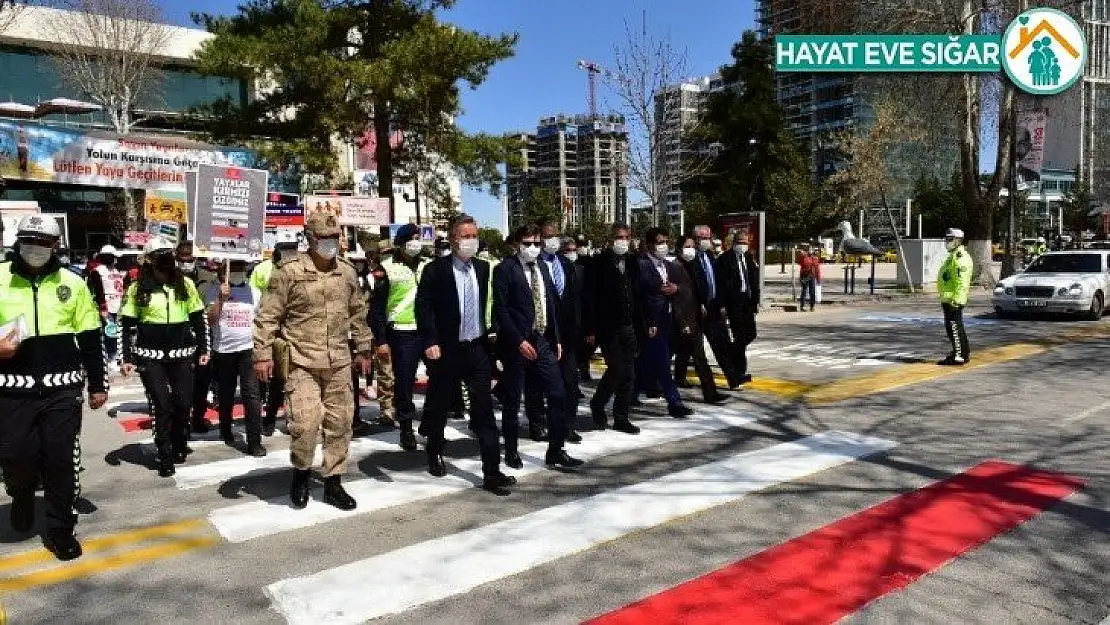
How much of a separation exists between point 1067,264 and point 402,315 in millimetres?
15785

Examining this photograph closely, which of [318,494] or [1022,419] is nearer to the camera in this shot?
[318,494]

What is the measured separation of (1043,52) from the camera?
1562cm

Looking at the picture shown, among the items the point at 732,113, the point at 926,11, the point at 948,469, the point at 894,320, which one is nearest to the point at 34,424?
the point at 948,469

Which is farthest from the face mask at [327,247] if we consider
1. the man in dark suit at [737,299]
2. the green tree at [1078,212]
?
the green tree at [1078,212]

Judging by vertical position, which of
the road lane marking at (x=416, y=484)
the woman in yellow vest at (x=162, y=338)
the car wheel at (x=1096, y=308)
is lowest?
the road lane marking at (x=416, y=484)

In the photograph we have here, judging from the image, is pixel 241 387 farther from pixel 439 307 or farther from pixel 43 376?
pixel 43 376

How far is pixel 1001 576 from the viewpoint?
13.5ft

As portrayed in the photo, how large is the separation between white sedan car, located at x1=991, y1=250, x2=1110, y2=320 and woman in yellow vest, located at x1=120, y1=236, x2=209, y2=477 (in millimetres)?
16269

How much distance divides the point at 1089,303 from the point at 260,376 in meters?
16.7

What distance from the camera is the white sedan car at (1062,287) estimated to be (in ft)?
53.5

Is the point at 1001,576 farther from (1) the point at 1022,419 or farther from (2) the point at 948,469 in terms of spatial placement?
(1) the point at 1022,419

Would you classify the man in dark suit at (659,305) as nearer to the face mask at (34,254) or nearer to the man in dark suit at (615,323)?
the man in dark suit at (615,323)

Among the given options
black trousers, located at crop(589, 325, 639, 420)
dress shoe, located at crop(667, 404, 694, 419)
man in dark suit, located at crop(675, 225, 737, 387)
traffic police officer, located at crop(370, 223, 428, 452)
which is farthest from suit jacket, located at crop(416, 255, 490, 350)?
man in dark suit, located at crop(675, 225, 737, 387)

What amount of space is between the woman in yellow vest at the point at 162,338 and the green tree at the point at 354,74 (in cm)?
1539
